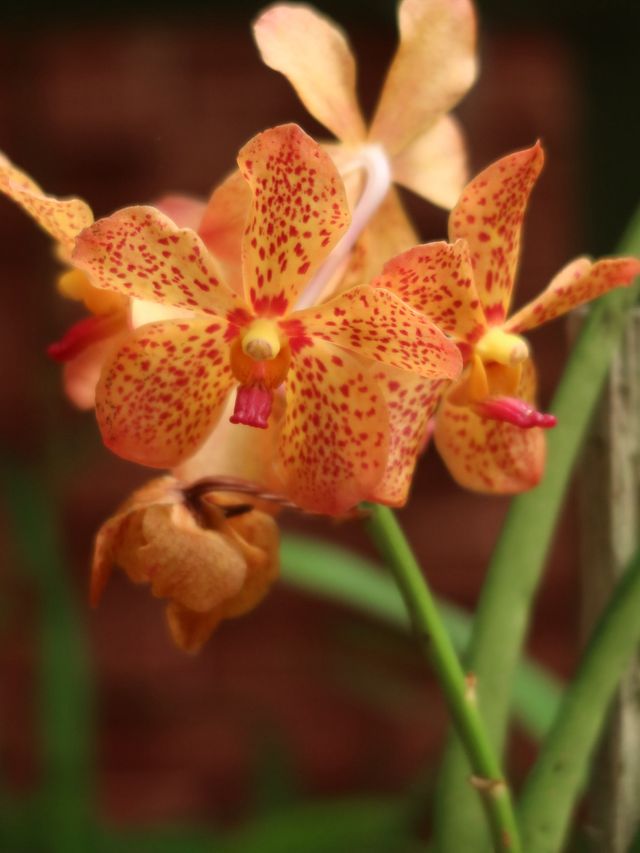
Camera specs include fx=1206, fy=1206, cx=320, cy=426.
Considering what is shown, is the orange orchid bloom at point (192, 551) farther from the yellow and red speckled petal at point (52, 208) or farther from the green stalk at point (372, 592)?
the green stalk at point (372, 592)

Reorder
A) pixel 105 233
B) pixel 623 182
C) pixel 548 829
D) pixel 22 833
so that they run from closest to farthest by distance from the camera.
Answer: pixel 105 233 → pixel 548 829 → pixel 22 833 → pixel 623 182

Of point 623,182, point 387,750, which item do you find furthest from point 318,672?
point 623,182

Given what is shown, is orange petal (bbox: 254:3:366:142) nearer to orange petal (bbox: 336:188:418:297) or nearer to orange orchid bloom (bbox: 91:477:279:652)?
orange petal (bbox: 336:188:418:297)

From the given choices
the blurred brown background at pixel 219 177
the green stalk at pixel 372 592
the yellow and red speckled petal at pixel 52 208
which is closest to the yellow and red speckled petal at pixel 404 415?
the yellow and red speckled petal at pixel 52 208

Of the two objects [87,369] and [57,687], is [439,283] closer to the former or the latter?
[87,369]

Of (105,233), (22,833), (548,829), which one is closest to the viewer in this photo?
(105,233)

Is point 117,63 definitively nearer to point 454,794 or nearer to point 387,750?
point 387,750
